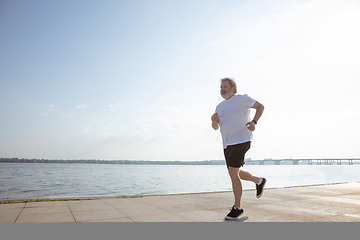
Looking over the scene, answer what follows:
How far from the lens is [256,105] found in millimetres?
3578

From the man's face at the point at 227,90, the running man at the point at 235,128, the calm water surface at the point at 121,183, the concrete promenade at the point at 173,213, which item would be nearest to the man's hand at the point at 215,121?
the running man at the point at 235,128

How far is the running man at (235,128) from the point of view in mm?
3473

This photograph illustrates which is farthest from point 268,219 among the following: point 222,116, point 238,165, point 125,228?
point 125,228

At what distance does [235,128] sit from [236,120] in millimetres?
115

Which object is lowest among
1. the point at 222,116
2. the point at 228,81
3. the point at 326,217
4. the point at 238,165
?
the point at 326,217

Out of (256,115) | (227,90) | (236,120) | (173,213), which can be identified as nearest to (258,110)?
(256,115)

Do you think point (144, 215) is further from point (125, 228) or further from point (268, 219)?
point (268, 219)

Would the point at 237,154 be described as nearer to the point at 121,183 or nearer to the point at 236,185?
the point at 236,185

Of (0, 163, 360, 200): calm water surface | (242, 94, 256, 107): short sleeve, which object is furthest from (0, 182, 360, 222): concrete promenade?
(0, 163, 360, 200): calm water surface

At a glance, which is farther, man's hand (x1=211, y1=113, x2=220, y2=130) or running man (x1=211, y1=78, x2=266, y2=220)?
man's hand (x1=211, y1=113, x2=220, y2=130)

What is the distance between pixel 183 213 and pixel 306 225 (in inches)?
64.0

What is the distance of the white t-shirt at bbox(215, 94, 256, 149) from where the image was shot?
3.53 m

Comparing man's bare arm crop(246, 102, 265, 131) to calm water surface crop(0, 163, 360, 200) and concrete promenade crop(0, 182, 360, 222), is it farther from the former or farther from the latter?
calm water surface crop(0, 163, 360, 200)

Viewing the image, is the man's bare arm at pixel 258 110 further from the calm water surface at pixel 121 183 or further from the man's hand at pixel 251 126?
the calm water surface at pixel 121 183
